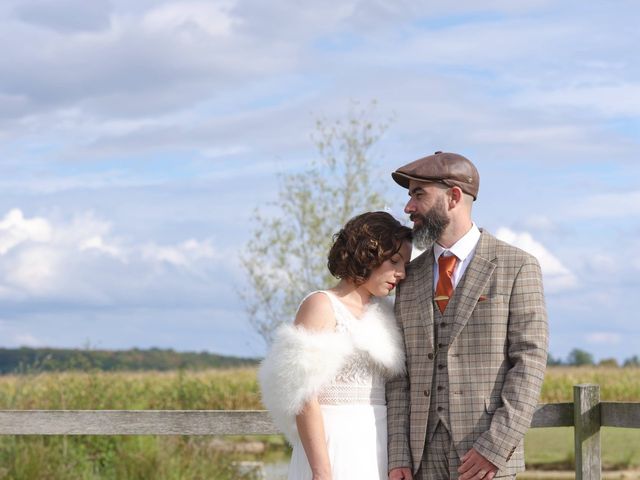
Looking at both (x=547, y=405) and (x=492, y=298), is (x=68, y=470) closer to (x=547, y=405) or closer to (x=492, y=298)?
(x=547, y=405)

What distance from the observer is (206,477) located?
743 centimetres

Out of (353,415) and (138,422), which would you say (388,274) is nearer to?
(353,415)

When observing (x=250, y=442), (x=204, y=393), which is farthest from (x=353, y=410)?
(x=250, y=442)

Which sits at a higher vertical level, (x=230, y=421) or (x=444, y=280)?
(x=444, y=280)

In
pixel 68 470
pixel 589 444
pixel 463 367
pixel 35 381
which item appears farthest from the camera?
pixel 35 381

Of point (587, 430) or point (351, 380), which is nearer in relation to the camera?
point (351, 380)

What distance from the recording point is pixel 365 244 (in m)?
3.47

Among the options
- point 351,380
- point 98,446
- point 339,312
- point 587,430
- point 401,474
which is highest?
point 339,312

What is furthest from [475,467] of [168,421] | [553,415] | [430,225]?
[168,421]

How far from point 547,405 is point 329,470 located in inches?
59.4

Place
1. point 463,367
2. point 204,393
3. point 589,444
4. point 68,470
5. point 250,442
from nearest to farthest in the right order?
point 463,367, point 589,444, point 68,470, point 204,393, point 250,442

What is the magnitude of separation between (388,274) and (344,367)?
36 centimetres

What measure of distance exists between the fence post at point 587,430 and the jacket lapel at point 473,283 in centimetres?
133

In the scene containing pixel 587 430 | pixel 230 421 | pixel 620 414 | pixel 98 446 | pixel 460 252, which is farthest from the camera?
pixel 98 446
